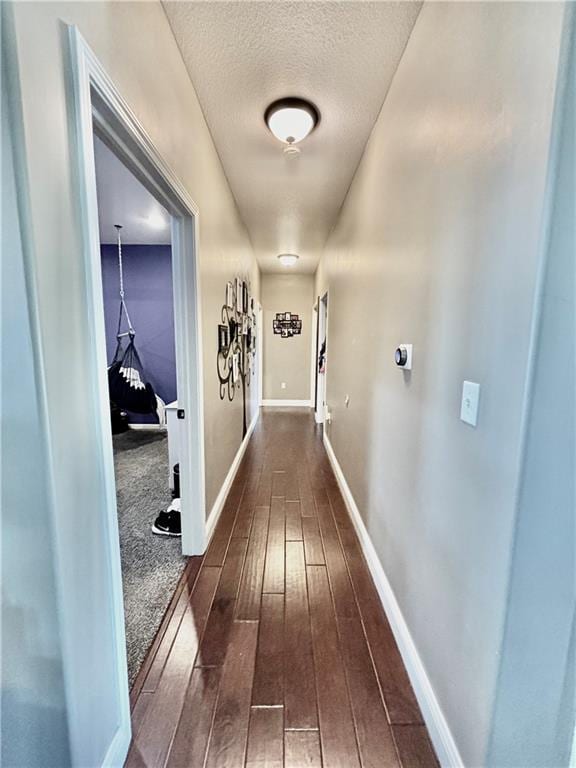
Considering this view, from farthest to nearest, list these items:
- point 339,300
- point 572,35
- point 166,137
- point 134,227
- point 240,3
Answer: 1. point 134,227
2. point 339,300
3. point 166,137
4. point 240,3
5. point 572,35

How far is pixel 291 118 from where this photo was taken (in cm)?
188

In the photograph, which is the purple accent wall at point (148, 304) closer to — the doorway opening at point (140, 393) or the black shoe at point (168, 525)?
the doorway opening at point (140, 393)

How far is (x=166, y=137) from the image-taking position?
4.77ft

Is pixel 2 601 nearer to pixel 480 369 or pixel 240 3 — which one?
pixel 480 369

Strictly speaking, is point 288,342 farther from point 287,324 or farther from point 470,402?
point 470,402

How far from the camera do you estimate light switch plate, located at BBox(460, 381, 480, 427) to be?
0.91 meters

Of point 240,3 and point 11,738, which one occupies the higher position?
point 240,3

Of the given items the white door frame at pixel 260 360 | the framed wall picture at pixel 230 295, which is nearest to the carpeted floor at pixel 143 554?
the framed wall picture at pixel 230 295

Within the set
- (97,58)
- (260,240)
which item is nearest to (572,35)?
(97,58)

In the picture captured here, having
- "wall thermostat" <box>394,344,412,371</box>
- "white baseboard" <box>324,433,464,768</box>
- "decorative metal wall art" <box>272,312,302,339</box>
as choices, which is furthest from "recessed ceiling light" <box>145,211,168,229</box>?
"white baseboard" <box>324,433,464,768</box>

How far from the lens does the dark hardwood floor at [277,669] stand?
42.7 inches

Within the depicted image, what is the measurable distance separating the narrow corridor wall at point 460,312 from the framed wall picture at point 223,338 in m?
1.32

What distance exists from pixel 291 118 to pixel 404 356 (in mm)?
1532

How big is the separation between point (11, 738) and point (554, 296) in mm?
1427
